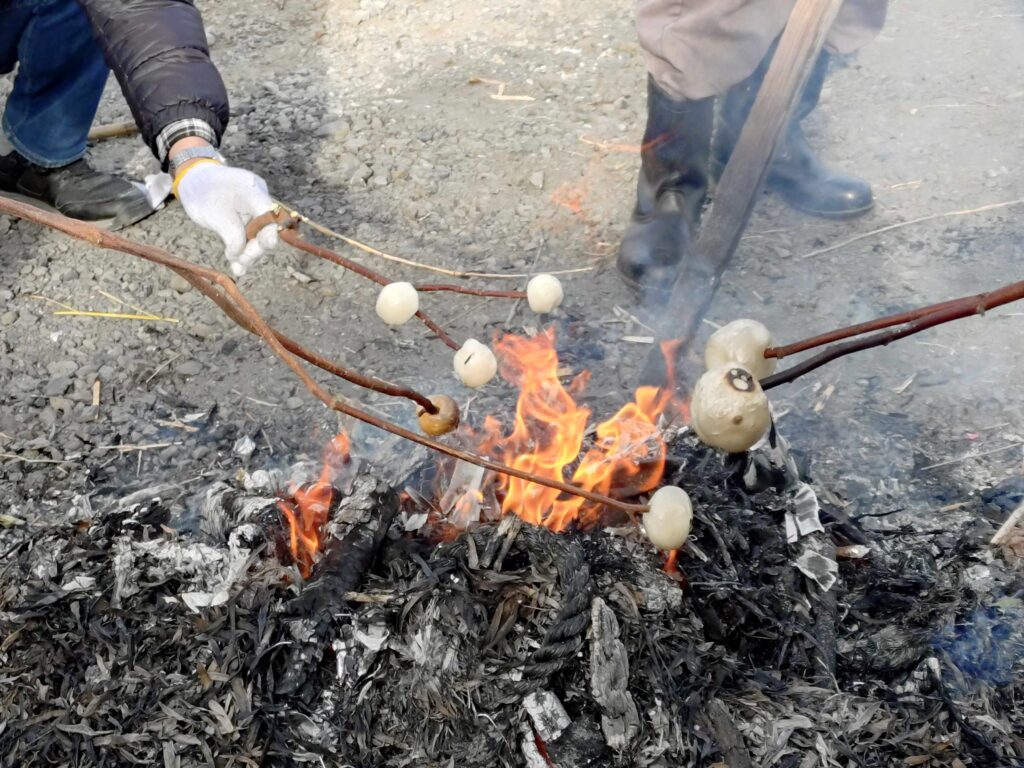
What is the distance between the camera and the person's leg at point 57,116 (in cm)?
394

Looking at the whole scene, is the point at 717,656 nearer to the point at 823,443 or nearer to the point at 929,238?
the point at 823,443

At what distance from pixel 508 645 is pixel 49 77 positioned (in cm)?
359

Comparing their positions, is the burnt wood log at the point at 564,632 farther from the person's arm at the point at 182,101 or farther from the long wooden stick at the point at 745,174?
the person's arm at the point at 182,101

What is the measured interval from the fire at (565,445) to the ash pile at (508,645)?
0.38 ft

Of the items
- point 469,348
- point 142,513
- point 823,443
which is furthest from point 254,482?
point 823,443

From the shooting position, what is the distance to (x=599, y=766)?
6.73 ft

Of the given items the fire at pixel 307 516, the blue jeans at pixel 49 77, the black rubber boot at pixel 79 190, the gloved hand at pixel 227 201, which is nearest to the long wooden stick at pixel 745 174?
the fire at pixel 307 516

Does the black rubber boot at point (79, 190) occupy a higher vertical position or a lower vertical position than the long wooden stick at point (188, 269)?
lower

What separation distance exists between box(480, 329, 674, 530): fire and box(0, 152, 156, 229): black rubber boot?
2.14 m

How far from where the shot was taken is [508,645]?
7.18 feet

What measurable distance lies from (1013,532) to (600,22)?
431cm

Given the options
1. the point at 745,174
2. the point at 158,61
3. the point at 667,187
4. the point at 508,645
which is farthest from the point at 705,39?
the point at 508,645

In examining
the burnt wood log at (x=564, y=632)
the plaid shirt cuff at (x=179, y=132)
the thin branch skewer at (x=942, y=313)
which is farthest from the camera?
the plaid shirt cuff at (x=179, y=132)

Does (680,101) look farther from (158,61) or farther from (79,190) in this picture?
(79,190)
